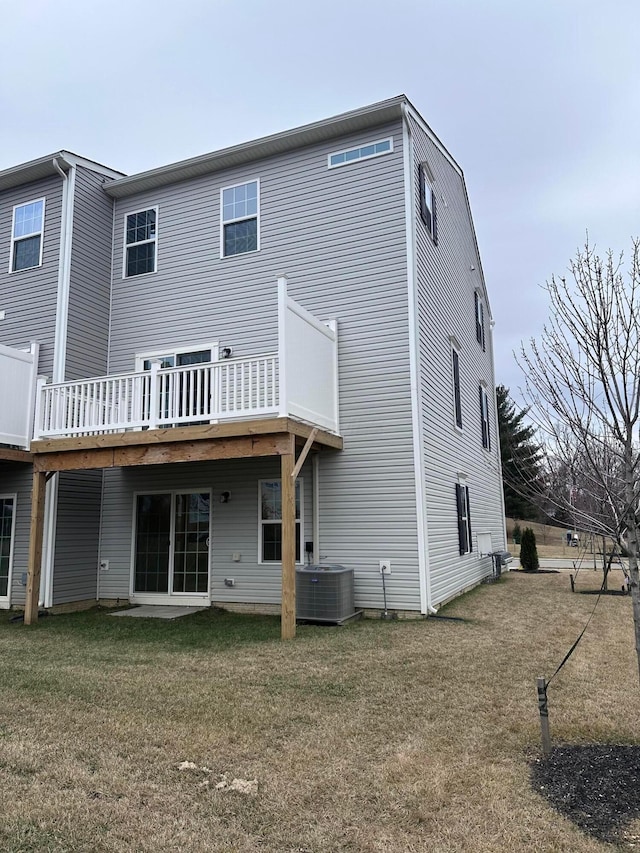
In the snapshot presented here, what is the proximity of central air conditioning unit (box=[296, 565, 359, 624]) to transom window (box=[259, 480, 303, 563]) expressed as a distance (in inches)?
43.0

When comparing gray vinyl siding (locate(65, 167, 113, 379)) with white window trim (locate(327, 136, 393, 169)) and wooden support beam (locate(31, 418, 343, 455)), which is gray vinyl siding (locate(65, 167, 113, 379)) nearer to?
wooden support beam (locate(31, 418, 343, 455))

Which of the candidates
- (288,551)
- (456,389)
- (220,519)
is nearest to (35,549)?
(220,519)

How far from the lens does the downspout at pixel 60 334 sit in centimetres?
987

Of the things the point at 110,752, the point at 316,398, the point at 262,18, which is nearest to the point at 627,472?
the point at 110,752

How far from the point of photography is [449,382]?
11523 mm

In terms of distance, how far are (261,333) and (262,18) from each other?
6790 mm

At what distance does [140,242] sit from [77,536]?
561 cm

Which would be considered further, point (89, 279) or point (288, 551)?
point (89, 279)

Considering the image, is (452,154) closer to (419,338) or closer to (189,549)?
(419,338)

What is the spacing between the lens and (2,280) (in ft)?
38.3

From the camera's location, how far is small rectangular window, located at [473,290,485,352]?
51.5ft

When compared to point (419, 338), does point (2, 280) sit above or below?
above

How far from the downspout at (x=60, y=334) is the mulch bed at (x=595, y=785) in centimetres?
845

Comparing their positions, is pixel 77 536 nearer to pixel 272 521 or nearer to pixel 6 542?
pixel 6 542
